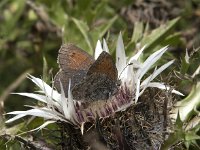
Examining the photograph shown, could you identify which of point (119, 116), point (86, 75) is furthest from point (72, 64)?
point (119, 116)

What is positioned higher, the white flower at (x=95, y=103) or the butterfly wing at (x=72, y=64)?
the butterfly wing at (x=72, y=64)

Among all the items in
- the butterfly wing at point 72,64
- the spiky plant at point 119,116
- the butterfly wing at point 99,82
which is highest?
the butterfly wing at point 72,64

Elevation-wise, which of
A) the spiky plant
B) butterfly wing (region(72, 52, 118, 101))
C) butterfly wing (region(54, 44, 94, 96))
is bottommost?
the spiky plant

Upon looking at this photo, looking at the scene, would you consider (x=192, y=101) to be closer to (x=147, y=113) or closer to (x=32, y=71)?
(x=147, y=113)

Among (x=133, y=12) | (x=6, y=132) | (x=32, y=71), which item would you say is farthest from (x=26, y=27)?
(x=6, y=132)

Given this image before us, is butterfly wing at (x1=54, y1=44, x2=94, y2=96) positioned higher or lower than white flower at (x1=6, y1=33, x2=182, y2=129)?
higher

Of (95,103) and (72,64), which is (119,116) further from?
(72,64)

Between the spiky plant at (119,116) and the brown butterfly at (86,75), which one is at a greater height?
the brown butterfly at (86,75)
